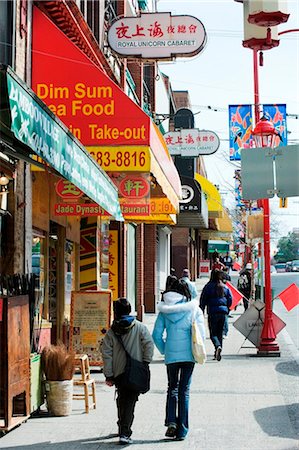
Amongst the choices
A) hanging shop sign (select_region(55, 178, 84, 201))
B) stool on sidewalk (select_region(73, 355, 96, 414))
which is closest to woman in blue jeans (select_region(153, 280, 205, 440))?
stool on sidewalk (select_region(73, 355, 96, 414))

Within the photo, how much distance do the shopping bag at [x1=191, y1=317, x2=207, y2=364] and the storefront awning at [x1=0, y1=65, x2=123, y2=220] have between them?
2016 mm

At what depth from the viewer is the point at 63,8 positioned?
13.0 m

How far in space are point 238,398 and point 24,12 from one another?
615 centimetres

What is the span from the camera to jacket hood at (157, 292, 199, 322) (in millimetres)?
8383

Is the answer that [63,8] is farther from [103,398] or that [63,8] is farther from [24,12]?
[103,398]

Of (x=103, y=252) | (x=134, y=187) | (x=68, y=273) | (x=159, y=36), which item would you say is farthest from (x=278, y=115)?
(x=68, y=273)

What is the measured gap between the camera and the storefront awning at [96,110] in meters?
12.5

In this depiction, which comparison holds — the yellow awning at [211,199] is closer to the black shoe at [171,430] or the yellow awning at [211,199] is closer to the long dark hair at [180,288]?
Answer: the long dark hair at [180,288]

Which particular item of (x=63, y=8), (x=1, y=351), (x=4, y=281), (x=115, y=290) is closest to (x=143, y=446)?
(x=1, y=351)

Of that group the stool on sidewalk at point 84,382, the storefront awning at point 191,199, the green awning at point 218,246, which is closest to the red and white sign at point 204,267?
the green awning at point 218,246

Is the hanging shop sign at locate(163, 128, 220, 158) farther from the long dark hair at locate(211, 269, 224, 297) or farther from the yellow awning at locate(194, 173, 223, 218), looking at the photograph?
the yellow awning at locate(194, 173, 223, 218)

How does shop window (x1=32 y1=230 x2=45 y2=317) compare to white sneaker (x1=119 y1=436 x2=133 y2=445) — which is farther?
shop window (x1=32 y1=230 x2=45 y2=317)

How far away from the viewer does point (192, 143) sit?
25.4 metres

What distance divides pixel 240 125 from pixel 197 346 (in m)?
13.5
